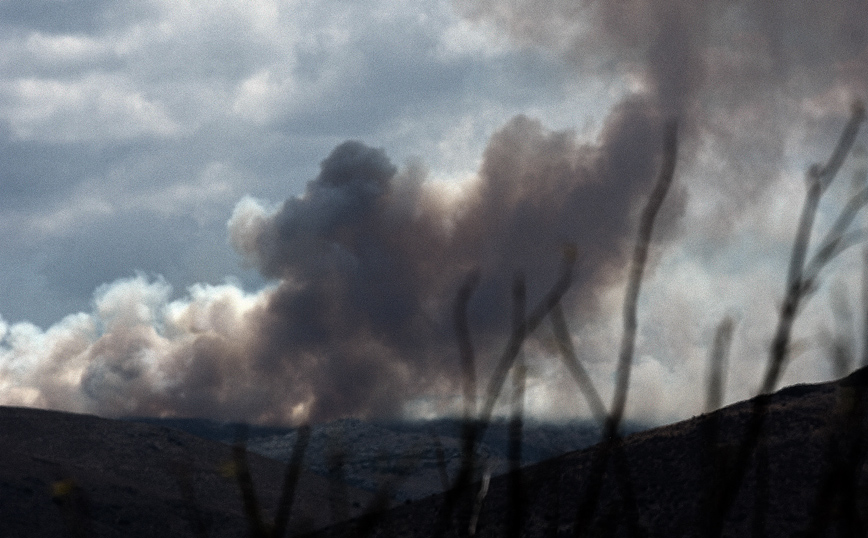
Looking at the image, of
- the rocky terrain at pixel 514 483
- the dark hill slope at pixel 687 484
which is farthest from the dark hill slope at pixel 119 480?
the dark hill slope at pixel 687 484

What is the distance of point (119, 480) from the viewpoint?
82438 mm

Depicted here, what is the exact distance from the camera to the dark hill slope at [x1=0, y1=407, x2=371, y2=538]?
213 ft

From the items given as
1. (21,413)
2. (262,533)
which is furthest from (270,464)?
(262,533)

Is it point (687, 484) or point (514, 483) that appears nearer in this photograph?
point (514, 483)

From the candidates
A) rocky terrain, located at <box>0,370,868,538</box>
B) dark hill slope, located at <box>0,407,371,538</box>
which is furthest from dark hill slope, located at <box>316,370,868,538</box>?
dark hill slope, located at <box>0,407,371,538</box>

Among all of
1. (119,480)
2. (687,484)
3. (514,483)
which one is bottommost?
(514,483)

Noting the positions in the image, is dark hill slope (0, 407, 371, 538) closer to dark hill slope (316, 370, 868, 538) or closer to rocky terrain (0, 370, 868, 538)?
rocky terrain (0, 370, 868, 538)

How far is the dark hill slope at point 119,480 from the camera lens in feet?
213

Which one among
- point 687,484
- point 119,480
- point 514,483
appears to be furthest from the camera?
point 119,480

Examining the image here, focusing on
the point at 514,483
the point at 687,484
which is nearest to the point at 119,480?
the point at 687,484

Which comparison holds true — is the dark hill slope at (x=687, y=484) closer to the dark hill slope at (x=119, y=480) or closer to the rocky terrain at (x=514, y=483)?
the rocky terrain at (x=514, y=483)

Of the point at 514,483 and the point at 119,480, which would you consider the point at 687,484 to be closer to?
the point at 514,483

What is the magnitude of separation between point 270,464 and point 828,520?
11821 cm

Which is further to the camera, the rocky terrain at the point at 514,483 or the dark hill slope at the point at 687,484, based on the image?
the dark hill slope at the point at 687,484
